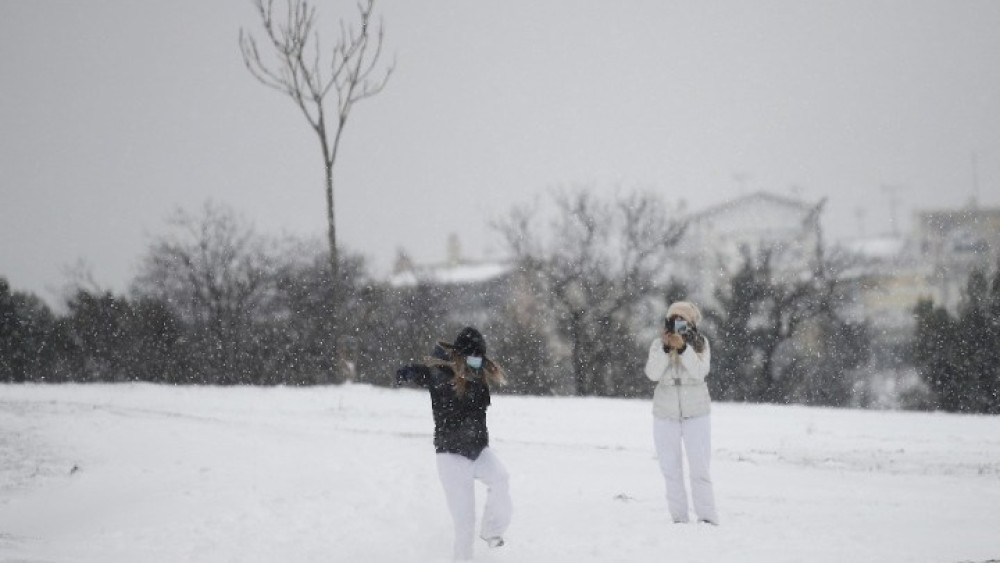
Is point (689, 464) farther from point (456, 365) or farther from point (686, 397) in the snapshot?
point (456, 365)

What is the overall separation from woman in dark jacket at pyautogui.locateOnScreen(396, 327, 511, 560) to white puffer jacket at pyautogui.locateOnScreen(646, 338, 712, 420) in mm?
1776

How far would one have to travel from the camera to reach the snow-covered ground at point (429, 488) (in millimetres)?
8523

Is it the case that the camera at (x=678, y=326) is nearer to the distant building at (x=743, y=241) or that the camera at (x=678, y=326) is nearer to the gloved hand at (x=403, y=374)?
the gloved hand at (x=403, y=374)

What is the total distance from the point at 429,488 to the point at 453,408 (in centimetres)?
382

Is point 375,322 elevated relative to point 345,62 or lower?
lower

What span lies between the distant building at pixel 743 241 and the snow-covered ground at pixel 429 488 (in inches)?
1124

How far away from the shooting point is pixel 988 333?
39.5 m

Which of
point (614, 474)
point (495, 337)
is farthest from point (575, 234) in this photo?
point (614, 474)

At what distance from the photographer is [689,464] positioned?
908 centimetres

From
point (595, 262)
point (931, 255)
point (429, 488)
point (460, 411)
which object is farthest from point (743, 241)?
point (460, 411)

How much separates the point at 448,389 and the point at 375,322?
4437 cm

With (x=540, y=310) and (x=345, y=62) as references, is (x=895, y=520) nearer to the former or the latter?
(x=345, y=62)

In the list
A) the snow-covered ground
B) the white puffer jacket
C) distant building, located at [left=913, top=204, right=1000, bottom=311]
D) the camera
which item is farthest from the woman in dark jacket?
distant building, located at [left=913, top=204, right=1000, bottom=311]

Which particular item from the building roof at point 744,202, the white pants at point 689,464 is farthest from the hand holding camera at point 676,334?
the building roof at point 744,202
